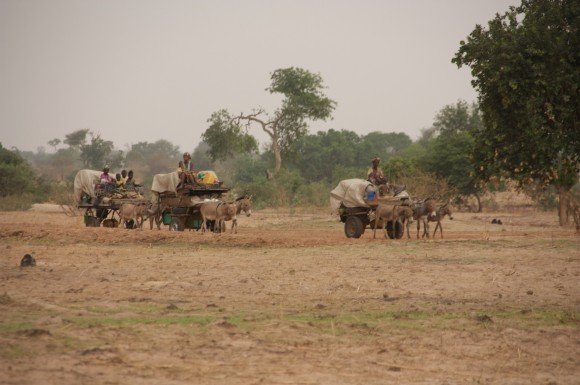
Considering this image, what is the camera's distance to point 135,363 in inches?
272

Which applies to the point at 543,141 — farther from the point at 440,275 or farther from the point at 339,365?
the point at 339,365

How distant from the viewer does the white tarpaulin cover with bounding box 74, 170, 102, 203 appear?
92.4ft

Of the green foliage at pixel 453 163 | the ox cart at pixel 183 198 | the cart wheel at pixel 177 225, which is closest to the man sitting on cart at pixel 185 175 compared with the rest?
the ox cart at pixel 183 198

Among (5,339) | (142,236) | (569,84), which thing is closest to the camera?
(5,339)

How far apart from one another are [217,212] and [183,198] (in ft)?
5.69

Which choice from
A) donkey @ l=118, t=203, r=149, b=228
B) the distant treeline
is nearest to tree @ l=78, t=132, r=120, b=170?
the distant treeline

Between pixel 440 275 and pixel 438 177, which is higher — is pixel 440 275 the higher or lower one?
the lower one

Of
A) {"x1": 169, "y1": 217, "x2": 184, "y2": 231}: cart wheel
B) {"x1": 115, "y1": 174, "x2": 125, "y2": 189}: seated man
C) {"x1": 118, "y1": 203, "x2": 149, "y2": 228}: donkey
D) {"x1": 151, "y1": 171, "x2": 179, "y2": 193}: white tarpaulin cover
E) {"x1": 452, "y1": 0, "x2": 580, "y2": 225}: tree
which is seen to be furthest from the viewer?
{"x1": 115, "y1": 174, "x2": 125, "y2": 189}: seated man

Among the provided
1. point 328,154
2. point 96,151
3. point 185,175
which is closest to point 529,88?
point 185,175

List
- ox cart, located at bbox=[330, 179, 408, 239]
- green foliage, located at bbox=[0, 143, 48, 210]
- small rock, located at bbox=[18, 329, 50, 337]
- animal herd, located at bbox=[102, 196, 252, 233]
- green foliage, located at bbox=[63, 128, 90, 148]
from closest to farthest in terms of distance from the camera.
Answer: small rock, located at bbox=[18, 329, 50, 337] < ox cart, located at bbox=[330, 179, 408, 239] < animal herd, located at bbox=[102, 196, 252, 233] < green foliage, located at bbox=[0, 143, 48, 210] < green foliage, located at bbox=[63, 128, 90, 148]

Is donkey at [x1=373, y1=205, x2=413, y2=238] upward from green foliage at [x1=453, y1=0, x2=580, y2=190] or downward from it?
downward

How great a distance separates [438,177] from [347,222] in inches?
944

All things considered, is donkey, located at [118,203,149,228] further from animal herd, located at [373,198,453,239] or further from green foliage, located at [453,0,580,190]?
green foliage, located at [453,0,580,190]

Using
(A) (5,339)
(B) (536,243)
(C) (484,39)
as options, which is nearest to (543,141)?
(C) (484,39)
